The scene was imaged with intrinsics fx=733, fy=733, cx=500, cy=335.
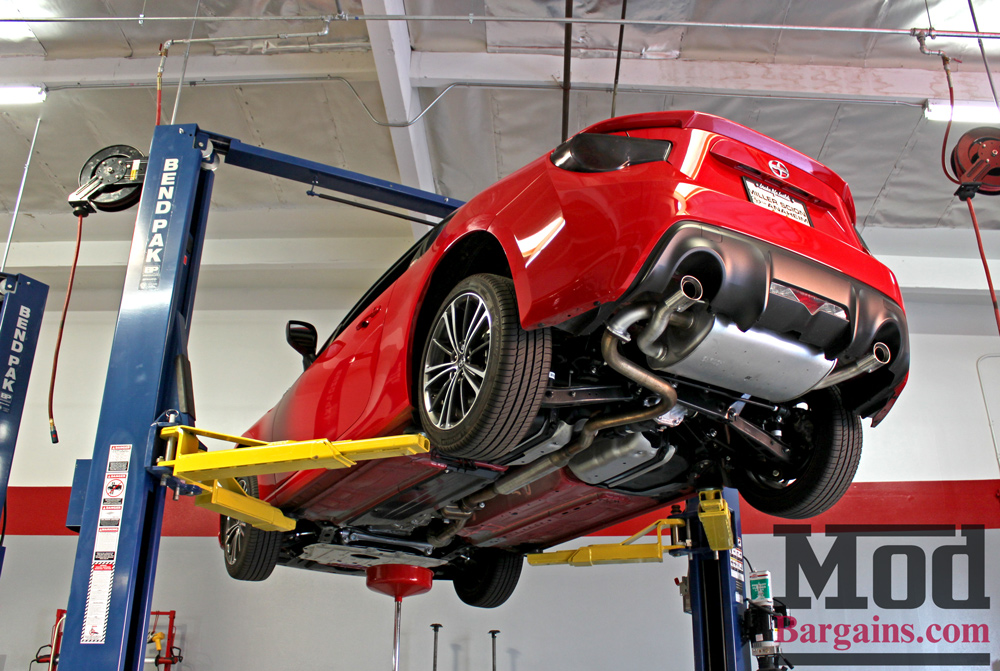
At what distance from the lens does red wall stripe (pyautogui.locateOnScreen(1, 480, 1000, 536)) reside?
7.11m

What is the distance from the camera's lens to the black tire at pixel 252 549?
4.32 m

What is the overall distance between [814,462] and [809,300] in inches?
42.2

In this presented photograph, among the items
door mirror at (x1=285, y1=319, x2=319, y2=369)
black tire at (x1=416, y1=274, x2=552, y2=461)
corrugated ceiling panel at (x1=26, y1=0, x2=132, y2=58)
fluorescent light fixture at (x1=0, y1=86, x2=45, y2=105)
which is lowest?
black tire at (x1=416, y1=274, x2=552, y2=461)

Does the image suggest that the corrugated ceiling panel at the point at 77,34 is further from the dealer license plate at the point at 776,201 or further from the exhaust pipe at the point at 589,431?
the dealer license plate at the point at 776,201

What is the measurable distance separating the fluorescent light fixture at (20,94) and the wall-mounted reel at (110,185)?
2.19 metres

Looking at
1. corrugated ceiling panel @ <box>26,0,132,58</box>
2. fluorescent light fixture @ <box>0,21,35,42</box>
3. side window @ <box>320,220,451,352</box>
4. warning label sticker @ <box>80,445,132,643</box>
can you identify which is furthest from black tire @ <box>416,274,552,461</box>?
fluorescent light fixture @ <box>0,21,35,42</box>

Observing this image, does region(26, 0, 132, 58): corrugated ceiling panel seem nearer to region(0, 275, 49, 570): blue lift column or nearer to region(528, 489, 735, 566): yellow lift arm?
region(0, 275, 49, 570): blue lift column

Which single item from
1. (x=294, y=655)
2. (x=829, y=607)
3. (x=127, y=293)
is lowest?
(x=294, y=655)

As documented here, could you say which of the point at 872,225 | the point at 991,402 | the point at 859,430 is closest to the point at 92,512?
the point at 859,430

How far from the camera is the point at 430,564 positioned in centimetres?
512

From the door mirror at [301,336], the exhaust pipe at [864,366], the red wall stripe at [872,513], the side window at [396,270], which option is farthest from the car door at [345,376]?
the red wall stripe at [872,513]

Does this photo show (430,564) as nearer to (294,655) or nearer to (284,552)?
(284,552)

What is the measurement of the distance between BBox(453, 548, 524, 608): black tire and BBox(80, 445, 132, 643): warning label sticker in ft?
9.27

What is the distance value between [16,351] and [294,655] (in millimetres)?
3701
